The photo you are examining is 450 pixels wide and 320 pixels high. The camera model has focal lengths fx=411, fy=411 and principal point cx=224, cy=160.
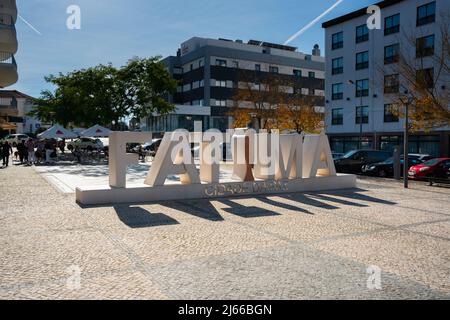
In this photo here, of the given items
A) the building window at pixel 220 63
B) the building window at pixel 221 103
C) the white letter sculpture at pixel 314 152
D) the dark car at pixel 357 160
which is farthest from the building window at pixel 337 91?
the white letter sculpture at pixel 314 152

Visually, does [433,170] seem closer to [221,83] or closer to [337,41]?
[337,41]

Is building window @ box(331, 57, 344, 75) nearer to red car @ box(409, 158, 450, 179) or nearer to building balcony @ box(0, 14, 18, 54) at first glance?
red car @ box(409, 158, 450, 179)

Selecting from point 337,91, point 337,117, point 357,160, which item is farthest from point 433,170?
point 337,91

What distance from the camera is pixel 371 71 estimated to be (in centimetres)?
4119

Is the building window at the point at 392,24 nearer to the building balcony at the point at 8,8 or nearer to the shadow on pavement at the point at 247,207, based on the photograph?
the shadow on pavement at the point at 247,207

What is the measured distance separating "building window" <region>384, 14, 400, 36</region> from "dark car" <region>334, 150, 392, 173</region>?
1986 cm

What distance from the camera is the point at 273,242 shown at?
7.16 meters

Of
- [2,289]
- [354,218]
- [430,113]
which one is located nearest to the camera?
[2,289]

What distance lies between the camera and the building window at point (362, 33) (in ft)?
137

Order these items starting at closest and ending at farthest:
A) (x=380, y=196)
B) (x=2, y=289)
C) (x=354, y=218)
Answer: (x=2, y=289)
(x=354, y=218)
(x=380, y=196)

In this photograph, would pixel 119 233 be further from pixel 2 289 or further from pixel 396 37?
pixel 396 37

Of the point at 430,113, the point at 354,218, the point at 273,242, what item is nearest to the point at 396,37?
the point at 430,113

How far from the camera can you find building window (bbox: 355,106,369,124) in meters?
42.0
